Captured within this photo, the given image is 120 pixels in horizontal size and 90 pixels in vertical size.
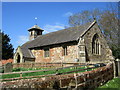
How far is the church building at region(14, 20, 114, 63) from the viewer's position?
2031 cm

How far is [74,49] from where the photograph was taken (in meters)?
20.5

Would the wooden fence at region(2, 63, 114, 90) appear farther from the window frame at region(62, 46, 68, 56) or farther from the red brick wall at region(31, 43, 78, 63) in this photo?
the window frame at region(62, 46, 68, 56)

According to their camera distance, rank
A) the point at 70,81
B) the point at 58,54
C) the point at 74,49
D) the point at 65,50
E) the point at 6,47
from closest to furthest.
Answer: the point at 70,81 < the point at 74,49 < the point at 65,50 < the point at 58,54 < the point at 6,47

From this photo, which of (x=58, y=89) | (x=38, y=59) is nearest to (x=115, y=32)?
(x=38, y=59)

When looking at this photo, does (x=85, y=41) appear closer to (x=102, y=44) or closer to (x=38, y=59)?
(x=102, y=44)

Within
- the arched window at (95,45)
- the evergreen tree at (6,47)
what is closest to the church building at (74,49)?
the arched window at (95,45)

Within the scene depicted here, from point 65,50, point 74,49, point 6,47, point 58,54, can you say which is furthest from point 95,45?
point 6,47

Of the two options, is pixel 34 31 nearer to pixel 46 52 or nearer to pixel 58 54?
pixel 46 52

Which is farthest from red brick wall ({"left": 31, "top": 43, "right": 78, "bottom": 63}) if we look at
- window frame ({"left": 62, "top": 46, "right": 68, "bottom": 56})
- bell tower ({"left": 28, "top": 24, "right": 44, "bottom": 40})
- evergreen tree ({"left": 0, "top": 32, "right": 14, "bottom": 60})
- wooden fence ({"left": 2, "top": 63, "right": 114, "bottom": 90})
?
evergreen tree ({"left": 0, "top": 32, "right": 14, "bottom": 60})

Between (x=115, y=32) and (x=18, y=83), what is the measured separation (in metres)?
24.9

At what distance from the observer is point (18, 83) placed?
4.48 meters

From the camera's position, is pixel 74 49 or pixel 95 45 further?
pixel 95 45

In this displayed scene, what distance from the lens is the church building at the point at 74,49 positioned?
20.3 meters

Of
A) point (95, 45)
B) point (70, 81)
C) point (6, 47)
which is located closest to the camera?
point (70, 81)
